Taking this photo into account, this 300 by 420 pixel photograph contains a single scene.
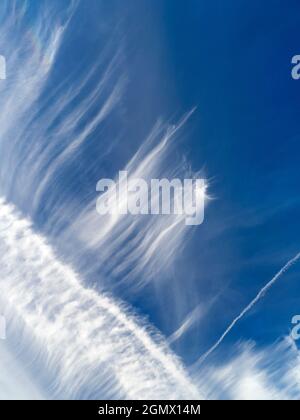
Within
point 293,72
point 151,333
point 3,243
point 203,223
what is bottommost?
point 151,333

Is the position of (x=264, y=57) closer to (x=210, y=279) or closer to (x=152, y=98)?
(x=152, y=98)

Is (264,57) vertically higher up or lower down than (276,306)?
higher up

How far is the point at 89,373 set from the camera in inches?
369

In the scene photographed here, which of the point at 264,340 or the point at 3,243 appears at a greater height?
the point at 3,243

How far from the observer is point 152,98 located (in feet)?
30.6
